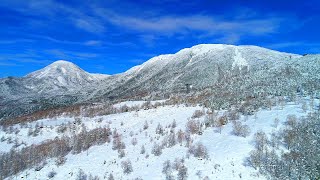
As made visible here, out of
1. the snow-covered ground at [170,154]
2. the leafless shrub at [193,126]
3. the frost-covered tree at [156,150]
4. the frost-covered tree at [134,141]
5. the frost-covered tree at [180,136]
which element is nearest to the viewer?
the snow-covered ground at [170,154]

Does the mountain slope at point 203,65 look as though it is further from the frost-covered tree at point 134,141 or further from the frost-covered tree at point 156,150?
the frost-covered tree at point 156,150

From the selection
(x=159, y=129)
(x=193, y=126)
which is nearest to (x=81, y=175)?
(x=159, y=129)

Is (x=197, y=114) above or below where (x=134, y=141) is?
above

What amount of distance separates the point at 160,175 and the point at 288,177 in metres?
6.49

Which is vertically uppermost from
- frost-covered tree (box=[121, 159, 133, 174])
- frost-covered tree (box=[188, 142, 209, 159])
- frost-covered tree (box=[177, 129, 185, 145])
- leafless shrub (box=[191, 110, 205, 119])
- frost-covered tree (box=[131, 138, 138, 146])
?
leafless shrub (box=[191, 110, 205, 119])

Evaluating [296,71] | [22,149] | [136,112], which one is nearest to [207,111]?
[136,112]

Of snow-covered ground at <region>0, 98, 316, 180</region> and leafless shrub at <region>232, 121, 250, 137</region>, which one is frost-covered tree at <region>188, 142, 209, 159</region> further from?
leafless shrub at <region>232, 121, 250, 137</region>

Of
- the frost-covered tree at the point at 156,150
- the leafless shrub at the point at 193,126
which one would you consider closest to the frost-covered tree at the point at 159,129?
the leafless shrub at the point at 193,126

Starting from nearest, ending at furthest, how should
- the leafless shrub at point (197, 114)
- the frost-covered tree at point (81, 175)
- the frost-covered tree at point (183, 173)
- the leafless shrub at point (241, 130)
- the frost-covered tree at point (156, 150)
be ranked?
1. the frost-covered tree at point (183, 173)
2. the frost-covered tree at point (81, 175)
3. the frost-covered tree at point (156, 150)
4. the leafless shrub at point (241, 130)
5. the leafless shrub at point (197, 114)

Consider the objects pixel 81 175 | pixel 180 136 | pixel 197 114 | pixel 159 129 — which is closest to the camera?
pixel 81 175

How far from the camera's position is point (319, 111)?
23.0 m

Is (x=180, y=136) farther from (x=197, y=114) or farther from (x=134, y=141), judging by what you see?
(x=197, y=114)

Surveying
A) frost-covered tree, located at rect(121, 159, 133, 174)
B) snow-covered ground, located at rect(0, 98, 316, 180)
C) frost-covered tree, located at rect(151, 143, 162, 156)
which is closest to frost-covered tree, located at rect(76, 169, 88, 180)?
snow-covered ground, located at rect(0, 98, 316, 180)

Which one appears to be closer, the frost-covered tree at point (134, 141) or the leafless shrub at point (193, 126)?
the frost-covered tree at point (134, 141)
